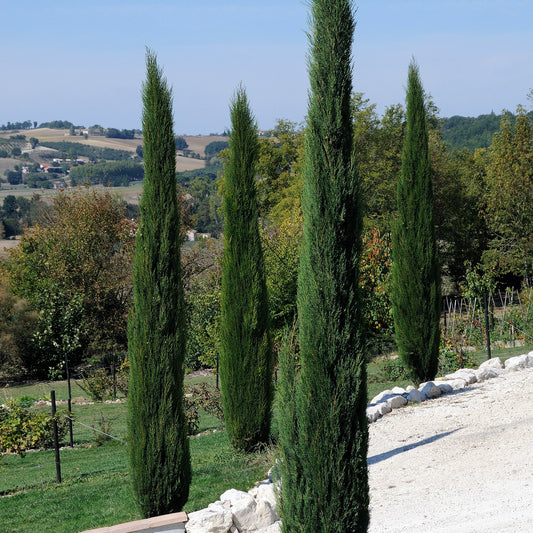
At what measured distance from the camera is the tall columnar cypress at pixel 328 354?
4.91 m

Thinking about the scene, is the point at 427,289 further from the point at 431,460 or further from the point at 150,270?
the point at 150,270

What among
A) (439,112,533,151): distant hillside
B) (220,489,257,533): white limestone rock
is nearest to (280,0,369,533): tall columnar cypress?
(220,489,257,533): white limestone rock

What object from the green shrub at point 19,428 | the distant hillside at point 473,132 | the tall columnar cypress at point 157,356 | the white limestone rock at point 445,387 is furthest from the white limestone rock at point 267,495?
the distant hillside at point 473,132

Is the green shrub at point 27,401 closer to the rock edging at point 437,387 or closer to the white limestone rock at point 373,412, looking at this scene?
the rock edging at point 437,387

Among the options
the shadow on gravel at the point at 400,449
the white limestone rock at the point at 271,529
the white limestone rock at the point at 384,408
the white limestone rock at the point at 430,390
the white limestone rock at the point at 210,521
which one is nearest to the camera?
the white limestone rock at the point at 210,521

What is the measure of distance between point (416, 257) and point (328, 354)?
Result: 691 centimetres

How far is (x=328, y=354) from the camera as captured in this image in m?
5.00

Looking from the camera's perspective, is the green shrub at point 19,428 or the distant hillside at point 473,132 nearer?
the green shrub at point 19,428

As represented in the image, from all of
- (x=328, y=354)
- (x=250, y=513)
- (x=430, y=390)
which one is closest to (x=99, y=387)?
(x=430, y=390)

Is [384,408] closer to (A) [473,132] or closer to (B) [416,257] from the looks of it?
(B) [416,257]

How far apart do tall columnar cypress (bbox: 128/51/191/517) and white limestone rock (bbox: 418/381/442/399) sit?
5489mm

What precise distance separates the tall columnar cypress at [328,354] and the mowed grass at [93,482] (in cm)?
64

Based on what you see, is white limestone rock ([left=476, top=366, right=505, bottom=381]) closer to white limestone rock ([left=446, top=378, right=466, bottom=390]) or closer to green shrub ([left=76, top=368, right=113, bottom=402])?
white limestone rock ([left=446, top=378, right=466, bottom=390])

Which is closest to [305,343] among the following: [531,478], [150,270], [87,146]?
[150,270]
